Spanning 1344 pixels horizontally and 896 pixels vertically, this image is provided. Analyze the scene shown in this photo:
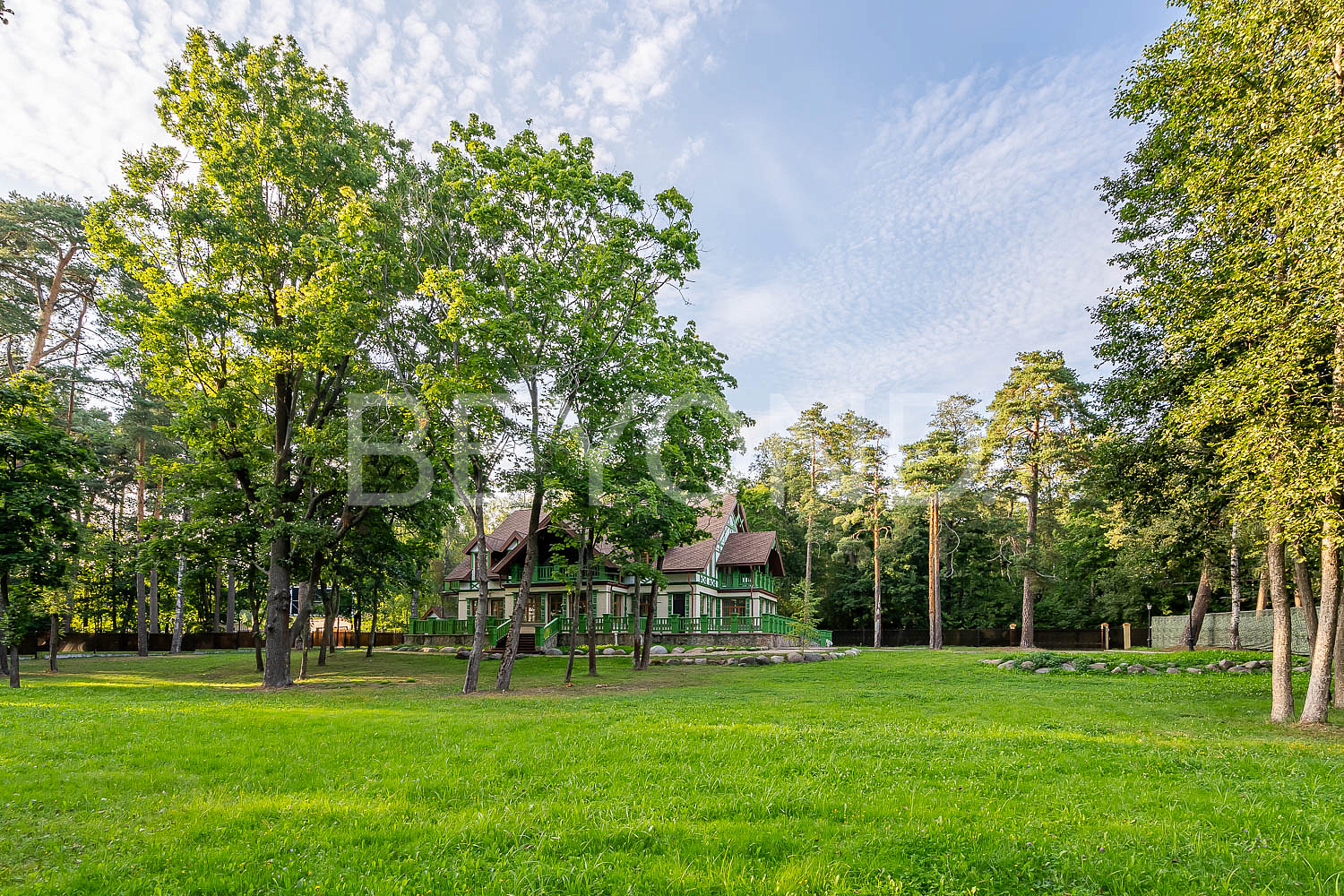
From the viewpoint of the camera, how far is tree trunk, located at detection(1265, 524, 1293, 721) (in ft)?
38.1

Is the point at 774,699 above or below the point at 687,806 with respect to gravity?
below

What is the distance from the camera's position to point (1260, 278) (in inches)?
417

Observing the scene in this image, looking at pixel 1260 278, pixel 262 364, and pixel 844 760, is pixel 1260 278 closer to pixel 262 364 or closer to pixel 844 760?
pixel 844 760

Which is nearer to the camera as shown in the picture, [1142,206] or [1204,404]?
[1204,404]

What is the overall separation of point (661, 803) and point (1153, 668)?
74.0ft

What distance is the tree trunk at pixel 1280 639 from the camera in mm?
11602

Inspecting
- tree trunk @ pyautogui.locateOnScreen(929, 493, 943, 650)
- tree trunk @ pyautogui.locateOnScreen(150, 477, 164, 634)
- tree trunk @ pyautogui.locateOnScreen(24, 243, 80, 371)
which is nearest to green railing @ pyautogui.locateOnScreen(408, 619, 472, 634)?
tree trunk @ pyautogui.locateOnScreen(150, 477, 164, 634)

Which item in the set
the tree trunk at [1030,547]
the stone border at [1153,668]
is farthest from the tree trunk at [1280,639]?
the tree trunk at [1030,547]

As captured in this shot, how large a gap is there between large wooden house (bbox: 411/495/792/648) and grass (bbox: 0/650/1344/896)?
23173 mm

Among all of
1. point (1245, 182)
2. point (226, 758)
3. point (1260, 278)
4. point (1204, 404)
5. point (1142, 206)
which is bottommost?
point (226, 758)

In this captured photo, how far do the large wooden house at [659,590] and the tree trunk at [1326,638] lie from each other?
76.9 ft

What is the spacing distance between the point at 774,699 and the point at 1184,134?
45.7 feet

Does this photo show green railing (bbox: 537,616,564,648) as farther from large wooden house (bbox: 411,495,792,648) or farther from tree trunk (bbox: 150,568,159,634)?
tree trunk (bbox: 150,568,159,634)

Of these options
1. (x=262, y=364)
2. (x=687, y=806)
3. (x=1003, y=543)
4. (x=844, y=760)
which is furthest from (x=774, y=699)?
(x=1003, y=543)
